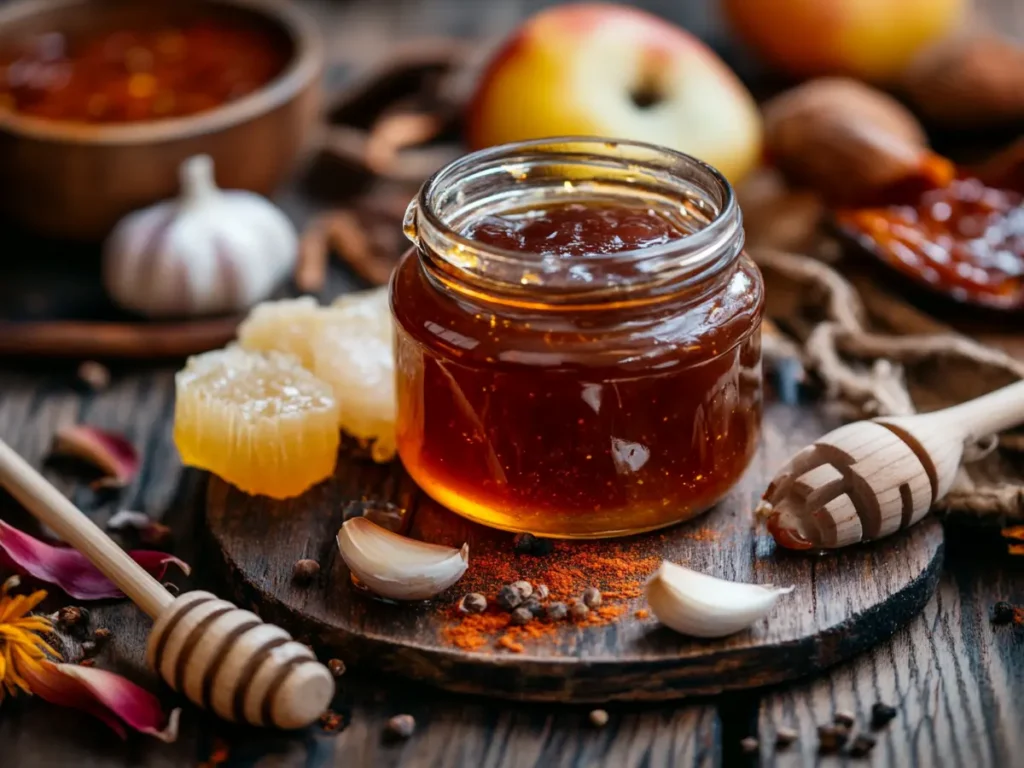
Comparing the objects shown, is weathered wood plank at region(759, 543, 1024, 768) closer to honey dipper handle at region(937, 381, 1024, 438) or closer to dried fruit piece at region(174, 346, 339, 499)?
honey dipper handle at region(937, 381, 1024, 438)

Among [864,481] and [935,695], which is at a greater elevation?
[864,481]

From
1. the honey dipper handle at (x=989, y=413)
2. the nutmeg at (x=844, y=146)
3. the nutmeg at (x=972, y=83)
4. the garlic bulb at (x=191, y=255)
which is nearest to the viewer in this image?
the honey dipper handle at (x=989, y=413)

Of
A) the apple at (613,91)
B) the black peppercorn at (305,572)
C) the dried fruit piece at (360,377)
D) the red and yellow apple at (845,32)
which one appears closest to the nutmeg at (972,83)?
the red and yellow apple at (845,32)

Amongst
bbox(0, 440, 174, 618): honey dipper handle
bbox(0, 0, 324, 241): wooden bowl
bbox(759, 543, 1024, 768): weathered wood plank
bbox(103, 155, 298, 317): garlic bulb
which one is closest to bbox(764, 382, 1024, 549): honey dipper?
bbox(759, 543, 1024, 768): weathered wood plank

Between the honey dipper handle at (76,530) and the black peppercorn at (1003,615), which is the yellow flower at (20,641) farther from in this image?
the black peppercorn at (1003,615)

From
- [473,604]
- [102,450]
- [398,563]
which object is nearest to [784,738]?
[473,604]

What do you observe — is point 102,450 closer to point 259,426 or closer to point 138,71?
point 259,426

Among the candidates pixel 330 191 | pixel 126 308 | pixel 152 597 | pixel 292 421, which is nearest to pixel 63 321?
pixel 126 308
